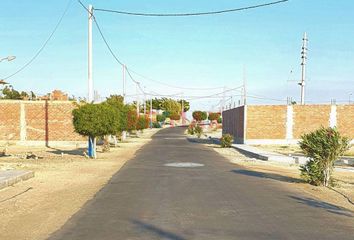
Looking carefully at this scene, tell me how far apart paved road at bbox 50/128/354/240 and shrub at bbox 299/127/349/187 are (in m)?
1.83

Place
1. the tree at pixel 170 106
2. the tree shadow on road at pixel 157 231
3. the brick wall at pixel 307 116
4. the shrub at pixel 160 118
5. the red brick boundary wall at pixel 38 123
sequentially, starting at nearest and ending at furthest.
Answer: the tree shadow on road at pixel 157 231 → the red brick boundary wall at pixel 38 123 → the brick wall at pixel 307 116 → the shrub at pixel 160 118 → the tree at pixel 170 106

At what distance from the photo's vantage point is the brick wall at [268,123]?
47250mm

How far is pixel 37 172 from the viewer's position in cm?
1947

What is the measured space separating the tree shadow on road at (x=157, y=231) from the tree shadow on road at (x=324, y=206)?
14.8ft

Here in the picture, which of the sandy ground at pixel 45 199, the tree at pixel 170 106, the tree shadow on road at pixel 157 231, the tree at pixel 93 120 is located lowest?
the sandy ground at pixel 45 199

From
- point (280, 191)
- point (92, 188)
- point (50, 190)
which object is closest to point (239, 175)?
point (280, 191)

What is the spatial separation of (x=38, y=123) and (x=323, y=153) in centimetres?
3314

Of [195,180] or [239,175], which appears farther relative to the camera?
[239,175]

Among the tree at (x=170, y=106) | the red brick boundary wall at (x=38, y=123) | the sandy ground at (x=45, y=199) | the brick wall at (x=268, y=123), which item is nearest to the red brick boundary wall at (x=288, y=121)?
the brick wall at (x=268, y=123)

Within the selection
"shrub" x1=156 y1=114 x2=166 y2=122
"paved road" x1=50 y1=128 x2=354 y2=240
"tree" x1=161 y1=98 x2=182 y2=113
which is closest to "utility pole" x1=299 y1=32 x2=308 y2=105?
"paved road" x1=50 y1=128 x2=354 y2=240

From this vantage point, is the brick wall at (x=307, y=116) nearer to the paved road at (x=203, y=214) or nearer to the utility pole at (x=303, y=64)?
the utility pole at (x=303, y=64)

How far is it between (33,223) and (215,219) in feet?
11.9

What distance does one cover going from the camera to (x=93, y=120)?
2708 cm

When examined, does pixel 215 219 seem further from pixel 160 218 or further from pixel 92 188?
pixel 92 188
